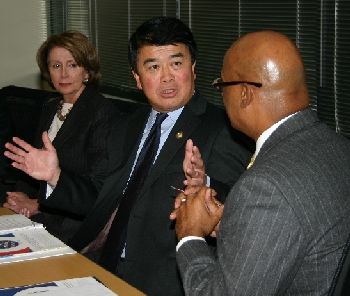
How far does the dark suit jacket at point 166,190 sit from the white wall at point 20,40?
169 inches

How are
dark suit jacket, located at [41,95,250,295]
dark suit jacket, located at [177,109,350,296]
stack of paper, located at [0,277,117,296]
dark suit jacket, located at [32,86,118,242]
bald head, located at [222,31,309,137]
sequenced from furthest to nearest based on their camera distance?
dark suit jacket, located at [32,86,118,242], dark suit jacket, located at [41,95,250,295], stack of paper, located at [0,277,117,296], bald head, located at [222,31,309,137], dark suit jacket, located at [177,109,350,296]

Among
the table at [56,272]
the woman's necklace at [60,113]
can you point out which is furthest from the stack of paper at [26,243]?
the woman's necklace at [60,113]

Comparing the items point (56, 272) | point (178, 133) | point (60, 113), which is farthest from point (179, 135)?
point (60, 113)

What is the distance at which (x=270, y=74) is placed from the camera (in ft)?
6.64

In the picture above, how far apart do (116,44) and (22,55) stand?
1439 millimetres

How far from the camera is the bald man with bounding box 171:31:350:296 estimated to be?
185 centimetres

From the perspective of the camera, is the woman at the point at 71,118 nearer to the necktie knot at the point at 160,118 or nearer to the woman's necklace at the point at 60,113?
the woman's necklace at the point at 60,113

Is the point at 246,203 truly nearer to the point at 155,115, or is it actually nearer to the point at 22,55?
the point at 155,115

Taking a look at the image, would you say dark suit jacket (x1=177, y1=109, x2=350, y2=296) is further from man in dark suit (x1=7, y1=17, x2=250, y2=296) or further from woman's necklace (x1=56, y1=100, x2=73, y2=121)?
woman's necklace (x1=56, y1=100, x2=73, y2=121)

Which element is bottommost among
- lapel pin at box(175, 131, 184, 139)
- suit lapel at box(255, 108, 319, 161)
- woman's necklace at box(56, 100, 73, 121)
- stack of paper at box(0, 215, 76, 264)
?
stack of paper at box(0, 215, 76, 264)

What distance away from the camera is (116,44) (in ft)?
20.3

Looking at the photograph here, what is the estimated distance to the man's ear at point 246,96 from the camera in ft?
6.72

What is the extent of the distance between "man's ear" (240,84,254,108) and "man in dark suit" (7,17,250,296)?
0.77 m

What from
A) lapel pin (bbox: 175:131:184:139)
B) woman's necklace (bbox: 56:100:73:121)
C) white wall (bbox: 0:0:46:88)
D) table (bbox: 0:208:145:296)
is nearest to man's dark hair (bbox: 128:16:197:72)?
lapel pin (bbox: 175:131:184:139)
